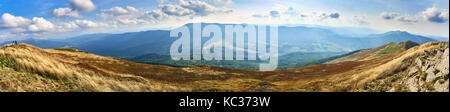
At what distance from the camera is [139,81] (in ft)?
145

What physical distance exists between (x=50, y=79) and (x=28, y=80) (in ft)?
9.49

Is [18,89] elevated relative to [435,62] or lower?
lower

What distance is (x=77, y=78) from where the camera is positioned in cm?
3712
